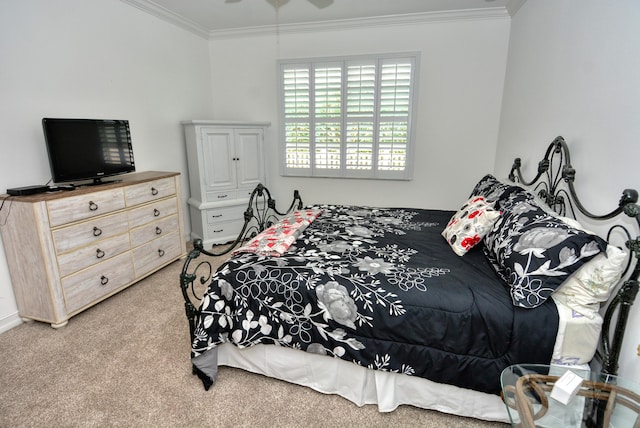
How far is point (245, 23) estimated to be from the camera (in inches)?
154

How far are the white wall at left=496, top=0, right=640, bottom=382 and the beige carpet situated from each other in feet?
4.47

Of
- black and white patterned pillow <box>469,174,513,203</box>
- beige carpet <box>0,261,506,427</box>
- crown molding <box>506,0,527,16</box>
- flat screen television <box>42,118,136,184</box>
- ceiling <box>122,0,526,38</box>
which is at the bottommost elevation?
Result: beige carpet <box>0,261,506,427</box>

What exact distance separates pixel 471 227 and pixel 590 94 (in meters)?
0.98

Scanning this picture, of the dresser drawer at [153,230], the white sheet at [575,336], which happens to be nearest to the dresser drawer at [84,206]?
the dresser drawer at [153,230]

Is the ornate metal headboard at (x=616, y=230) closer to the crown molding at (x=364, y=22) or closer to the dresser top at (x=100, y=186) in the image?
the crown molding at (x=364, y=22)

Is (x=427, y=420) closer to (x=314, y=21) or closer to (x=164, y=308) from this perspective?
(x=164, y=308)

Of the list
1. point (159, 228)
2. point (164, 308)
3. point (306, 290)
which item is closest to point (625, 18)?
point (306, 290)

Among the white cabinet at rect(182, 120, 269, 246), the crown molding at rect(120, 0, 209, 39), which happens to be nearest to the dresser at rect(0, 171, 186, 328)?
the white cabinet at rect(182, 120, 269, 246)

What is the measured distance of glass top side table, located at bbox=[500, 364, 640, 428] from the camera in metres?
1.10

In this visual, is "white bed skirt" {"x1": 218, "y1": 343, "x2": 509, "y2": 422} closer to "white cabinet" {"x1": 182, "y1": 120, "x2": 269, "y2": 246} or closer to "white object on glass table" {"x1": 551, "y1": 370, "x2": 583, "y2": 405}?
"white object on glass table" {"x1": 551, "y1": 370, "x2": 583, "y2": 405}

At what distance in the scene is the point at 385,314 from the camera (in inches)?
A: 61.2

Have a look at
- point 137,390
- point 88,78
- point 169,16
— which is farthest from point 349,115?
point 137,390

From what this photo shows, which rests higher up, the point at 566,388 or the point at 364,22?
the point at 364,22

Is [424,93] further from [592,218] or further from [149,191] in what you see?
[149,191]
